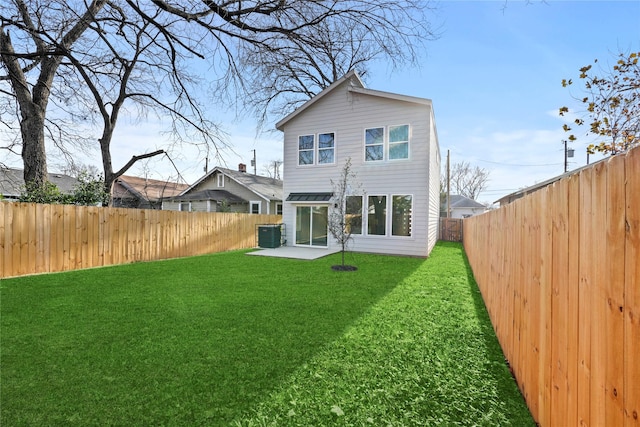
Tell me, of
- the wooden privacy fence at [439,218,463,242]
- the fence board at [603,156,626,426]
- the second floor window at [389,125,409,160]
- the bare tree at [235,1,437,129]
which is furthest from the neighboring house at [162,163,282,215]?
the fence board at [603,156,626,426]

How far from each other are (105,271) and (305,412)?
794 cm

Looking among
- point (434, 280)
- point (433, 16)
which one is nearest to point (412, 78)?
point (433, 16)

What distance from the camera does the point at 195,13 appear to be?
16.5ft

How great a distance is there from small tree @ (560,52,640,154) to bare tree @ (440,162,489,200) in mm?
43263

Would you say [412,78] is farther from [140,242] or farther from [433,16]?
[140,242]

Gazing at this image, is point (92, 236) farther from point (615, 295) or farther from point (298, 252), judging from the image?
point (615, 295)

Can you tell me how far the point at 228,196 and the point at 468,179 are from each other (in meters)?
38.9

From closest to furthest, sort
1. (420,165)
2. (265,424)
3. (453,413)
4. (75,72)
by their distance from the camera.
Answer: (265,424) < (453,413) < (75,72) < (420,165)

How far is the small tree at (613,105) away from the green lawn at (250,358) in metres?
3.78

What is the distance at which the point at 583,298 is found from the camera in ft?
4.70

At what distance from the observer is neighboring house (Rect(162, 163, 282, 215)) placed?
69.6ft

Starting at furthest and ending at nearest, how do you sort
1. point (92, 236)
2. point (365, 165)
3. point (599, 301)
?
point (365, 165)
point (92, 236)
point (599, 301)

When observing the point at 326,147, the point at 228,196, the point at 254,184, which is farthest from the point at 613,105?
the point at 228,196

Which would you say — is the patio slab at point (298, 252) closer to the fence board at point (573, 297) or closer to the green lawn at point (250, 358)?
the green lawn at point (250, 358)
